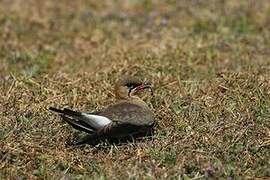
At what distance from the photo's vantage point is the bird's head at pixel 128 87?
21.1ft

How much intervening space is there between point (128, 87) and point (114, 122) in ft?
2.12

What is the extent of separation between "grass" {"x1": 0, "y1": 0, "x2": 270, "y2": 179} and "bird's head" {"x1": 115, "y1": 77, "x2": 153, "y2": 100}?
0.36 m

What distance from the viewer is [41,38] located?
1009 centimetres

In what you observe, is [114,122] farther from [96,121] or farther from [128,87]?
[128,87]

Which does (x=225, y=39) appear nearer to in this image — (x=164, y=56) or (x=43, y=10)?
(x=164, y=56)

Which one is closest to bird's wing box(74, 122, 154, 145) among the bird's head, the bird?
the bird

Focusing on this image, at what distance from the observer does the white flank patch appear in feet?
19.2

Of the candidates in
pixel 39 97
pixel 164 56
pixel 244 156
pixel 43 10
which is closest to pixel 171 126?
pixel 244 156

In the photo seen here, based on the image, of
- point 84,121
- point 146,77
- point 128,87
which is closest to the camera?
point 84,121

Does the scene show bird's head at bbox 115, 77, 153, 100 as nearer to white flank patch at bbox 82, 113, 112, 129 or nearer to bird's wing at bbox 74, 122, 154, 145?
bird's wing at bbox 74, 122, 154, 145

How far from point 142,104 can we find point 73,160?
0.96m

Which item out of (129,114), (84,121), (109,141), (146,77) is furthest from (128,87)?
(146,77)

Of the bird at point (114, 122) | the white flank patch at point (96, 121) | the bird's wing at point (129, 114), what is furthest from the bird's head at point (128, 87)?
the white flank patch at point (96, 121)

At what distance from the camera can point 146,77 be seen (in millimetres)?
7789
